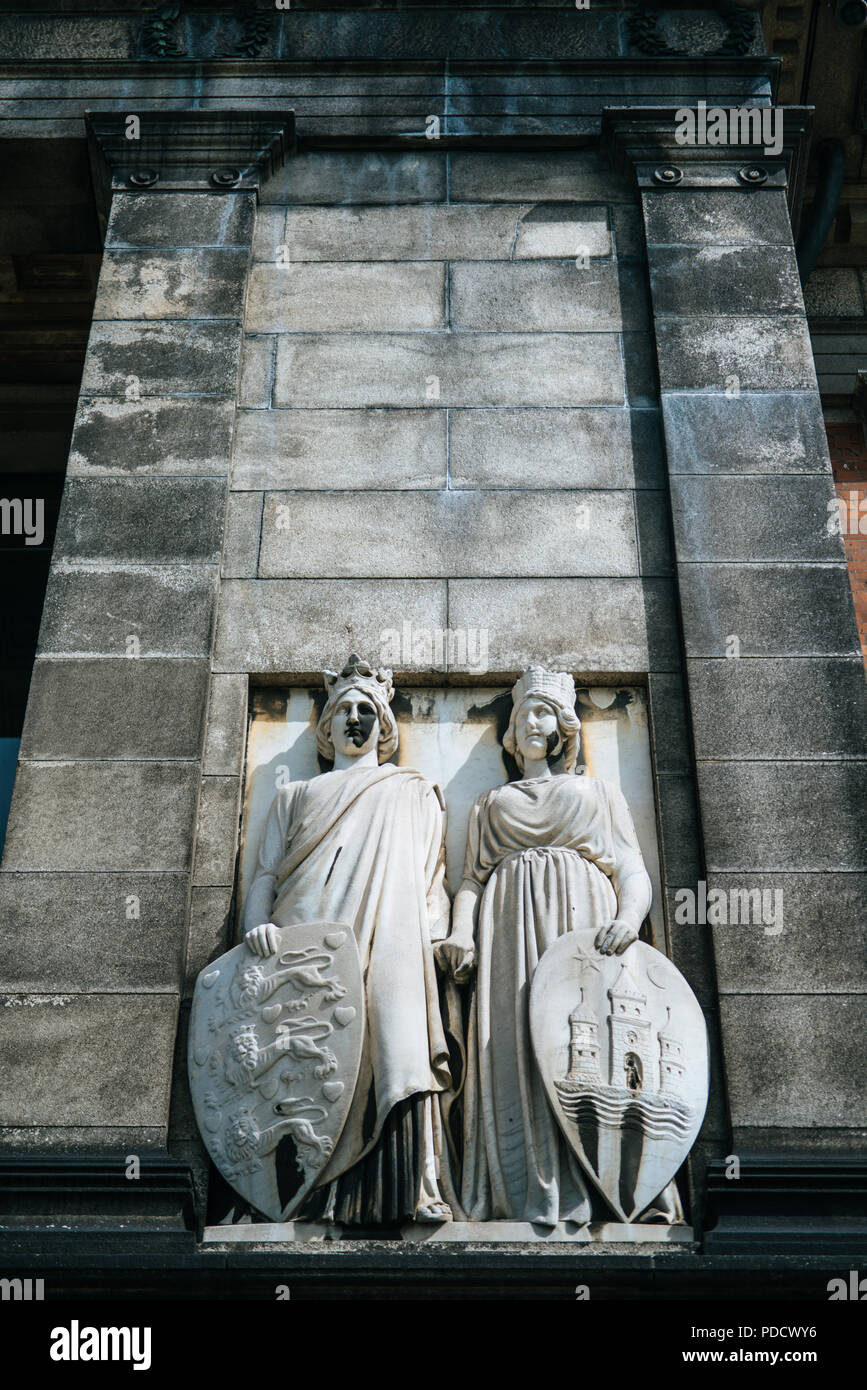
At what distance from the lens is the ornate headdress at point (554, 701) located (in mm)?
9938

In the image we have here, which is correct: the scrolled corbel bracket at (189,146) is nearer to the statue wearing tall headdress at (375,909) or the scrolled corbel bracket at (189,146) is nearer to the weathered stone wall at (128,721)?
the weathered stone wall at (128,721)

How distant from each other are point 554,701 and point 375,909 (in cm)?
178

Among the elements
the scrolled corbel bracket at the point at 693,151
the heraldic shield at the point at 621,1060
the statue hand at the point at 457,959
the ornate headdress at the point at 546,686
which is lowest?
the heraldic shield at the point at 621,1060

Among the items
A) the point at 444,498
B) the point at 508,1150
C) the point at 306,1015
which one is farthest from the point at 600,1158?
the point at 444,498

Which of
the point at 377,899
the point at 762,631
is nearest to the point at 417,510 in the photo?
the point at 762,631

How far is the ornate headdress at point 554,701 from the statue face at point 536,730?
4cm

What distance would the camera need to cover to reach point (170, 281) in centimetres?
1224

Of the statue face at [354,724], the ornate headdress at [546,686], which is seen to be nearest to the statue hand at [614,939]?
the ornate headdress at [546,686]

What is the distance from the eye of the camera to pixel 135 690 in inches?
400

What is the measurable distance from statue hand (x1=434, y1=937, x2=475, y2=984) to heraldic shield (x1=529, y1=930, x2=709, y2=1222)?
17.1 inches

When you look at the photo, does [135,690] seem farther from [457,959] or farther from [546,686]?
[457,959]

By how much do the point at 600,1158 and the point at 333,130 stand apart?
337 inches

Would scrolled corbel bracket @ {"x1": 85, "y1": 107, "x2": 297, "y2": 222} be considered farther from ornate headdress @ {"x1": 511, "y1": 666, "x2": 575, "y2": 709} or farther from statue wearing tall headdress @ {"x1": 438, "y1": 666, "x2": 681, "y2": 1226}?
statue wearing tall headdress @ {"x1": 438, "y1": 666, "x2": 681, "y2": 1226}

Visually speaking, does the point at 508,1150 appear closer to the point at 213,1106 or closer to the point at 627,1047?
the point at 627,1047
